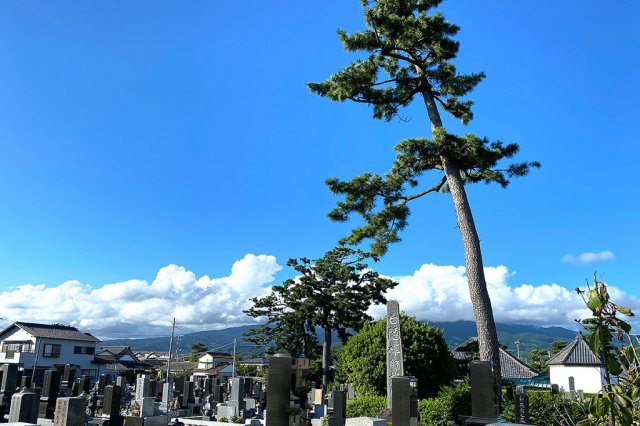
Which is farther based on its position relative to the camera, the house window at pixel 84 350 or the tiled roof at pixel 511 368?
the house window at pixel 84 350

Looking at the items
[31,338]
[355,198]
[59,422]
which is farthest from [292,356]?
[31,338]

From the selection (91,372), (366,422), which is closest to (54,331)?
(91,372)

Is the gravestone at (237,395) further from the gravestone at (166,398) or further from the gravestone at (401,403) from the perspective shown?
the gravestone at (401,403)

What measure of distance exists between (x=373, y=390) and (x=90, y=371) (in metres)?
42.1

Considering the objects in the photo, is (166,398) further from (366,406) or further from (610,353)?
(610,353)

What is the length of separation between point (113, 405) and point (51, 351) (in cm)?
4009

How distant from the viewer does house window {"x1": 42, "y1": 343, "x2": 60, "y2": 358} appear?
151 feet

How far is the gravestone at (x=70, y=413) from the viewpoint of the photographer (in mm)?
9305

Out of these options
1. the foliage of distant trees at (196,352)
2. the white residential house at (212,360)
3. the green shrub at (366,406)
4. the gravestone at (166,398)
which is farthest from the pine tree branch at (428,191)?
the foliage of distant trees at (196,352)

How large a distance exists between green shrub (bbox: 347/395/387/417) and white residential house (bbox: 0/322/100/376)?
3967 centimetres

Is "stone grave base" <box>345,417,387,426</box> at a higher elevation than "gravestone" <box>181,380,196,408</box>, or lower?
higher

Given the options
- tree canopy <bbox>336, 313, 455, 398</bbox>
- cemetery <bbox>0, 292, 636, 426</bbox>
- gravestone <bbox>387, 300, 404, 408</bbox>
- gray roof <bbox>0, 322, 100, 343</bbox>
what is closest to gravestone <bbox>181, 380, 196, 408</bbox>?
cemetery <bbox>0, 292, 636, 426</bbox>

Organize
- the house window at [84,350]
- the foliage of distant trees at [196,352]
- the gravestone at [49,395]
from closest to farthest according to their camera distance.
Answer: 1. the gravestone at [49,395]
2. the house window at [84,350]
3. the foliage of distant trees at [196,352]

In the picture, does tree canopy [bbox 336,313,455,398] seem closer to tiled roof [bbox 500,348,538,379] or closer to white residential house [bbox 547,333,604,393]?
tiled roof [bbox 500,348,538,379]
